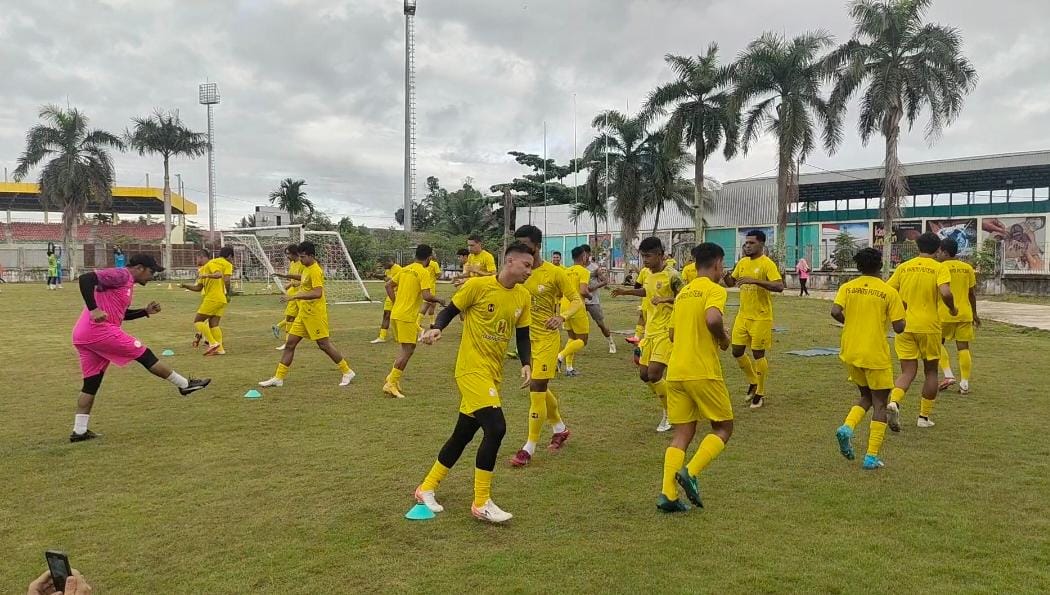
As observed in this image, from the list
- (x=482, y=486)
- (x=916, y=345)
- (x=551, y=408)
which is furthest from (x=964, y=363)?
(x=482, y=486)

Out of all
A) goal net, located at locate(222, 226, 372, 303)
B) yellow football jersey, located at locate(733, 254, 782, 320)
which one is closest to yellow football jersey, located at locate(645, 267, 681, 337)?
yellow football jersey, located at locate(733, 254, 782, 320)

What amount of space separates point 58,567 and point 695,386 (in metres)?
3.91

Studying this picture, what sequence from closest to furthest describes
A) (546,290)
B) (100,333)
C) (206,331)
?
1. (100,333)
2. (546,290)
3. (206,331)

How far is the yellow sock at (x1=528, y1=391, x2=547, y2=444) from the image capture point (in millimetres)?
6500

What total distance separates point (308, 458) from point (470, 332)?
242 cm

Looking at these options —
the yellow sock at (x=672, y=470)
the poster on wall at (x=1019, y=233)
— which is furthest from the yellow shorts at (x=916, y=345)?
the poster on wall at (x=1019, y=233)

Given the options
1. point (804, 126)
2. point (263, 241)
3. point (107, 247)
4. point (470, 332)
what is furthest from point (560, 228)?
point (470, 332)

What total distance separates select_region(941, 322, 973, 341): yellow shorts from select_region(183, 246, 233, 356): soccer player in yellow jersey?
1134 centimetres

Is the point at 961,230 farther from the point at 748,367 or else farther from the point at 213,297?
the point at 213,297

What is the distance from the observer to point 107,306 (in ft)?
24.0

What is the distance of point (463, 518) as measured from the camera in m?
5.02

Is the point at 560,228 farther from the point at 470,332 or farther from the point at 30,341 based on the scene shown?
the point at 470,332

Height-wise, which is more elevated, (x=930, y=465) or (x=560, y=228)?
(x=560, y=228)

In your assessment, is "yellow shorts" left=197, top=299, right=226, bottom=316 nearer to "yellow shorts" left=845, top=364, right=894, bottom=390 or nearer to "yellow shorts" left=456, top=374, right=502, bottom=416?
"yellow shorts" left=456, top=374, right=502, bottom=416
